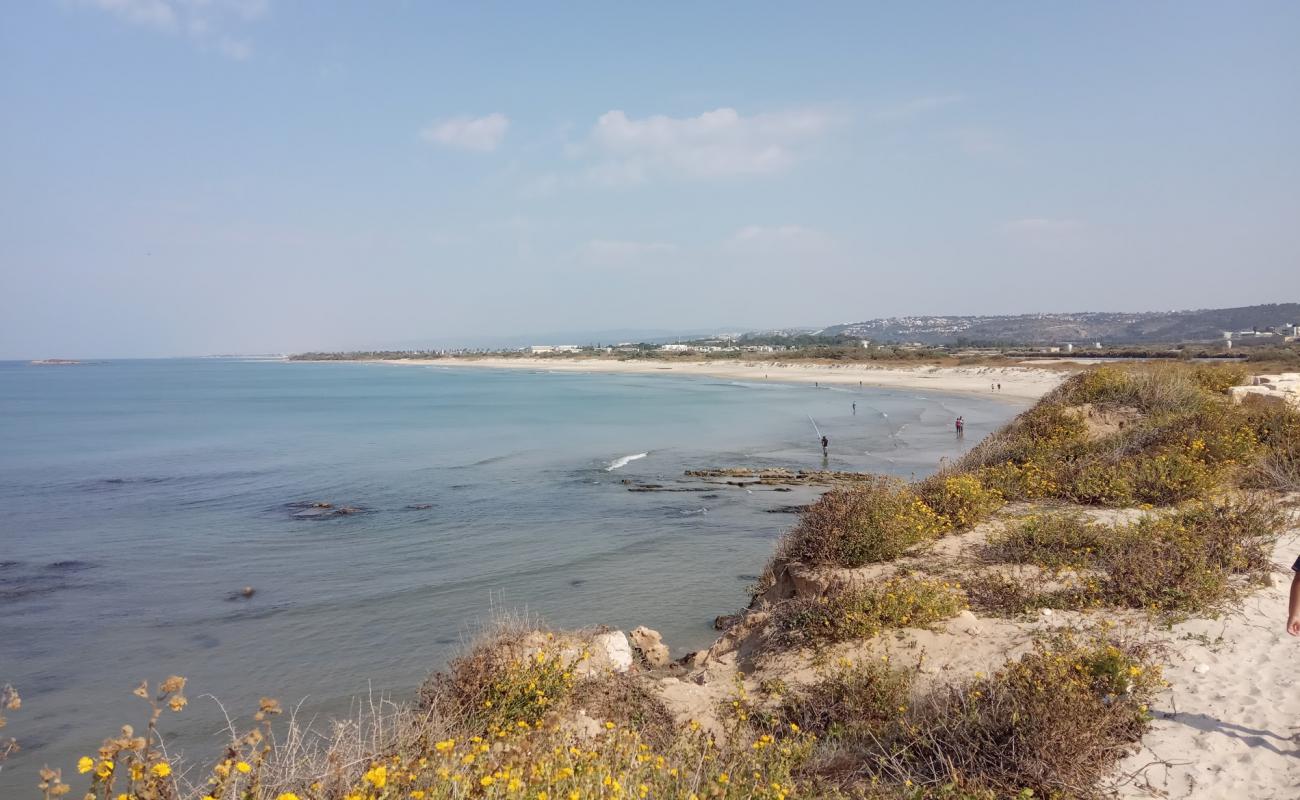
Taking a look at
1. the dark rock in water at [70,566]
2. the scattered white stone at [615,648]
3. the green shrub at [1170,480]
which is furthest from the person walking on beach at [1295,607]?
the dark rock in water at [70,566]

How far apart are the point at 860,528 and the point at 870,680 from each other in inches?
142

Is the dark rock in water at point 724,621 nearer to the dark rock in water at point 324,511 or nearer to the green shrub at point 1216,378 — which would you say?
the dark rock in water at point 324,511

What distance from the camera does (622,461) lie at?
3153cm

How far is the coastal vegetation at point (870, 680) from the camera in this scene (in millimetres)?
4672

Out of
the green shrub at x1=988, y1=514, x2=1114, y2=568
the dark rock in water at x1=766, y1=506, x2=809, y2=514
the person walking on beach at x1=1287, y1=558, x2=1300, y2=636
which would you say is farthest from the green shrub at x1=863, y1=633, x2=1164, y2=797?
the dark rock in water at x1=766, y1=506, x2=809, y2=514

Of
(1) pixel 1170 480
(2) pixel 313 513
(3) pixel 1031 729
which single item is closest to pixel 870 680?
(3) pixel 1031 729

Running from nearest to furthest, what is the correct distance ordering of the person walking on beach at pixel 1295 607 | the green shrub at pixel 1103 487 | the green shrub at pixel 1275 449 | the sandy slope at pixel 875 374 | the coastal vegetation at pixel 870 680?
the coastal vegetation at pixel 870 680
the person walking on beach at pixel 1295 607
the green shrub at pixel 1103 487
the green shrub at pixel 1275 449
the sandy slope at pixel 875 374

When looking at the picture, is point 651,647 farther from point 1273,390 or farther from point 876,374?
point 876,374

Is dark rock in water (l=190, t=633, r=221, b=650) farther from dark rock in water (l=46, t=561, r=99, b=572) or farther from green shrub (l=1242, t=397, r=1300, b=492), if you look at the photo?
green shrub (l=1242, t=397, r=1300, b=492)

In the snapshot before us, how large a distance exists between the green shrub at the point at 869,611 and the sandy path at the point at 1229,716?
207 cm

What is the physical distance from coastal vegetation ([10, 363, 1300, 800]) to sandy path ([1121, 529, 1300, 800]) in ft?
0.67

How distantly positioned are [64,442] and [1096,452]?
49.6 meters

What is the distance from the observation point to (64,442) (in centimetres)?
4247

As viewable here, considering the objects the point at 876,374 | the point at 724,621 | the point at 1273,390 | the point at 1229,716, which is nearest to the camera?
the point at 1229,716
